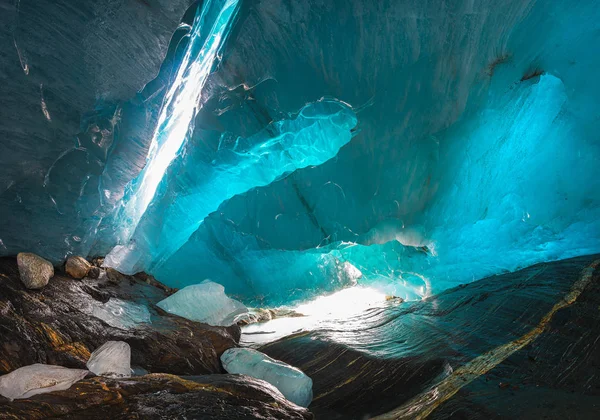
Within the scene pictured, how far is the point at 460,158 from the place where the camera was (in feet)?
19.3

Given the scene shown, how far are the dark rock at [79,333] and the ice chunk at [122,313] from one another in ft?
0.23

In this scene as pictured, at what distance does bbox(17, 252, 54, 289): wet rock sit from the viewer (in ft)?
11.9

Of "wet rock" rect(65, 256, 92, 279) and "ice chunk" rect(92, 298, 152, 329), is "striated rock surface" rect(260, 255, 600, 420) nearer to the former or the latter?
"ice chunk" rect(92, 298, 152, 329)

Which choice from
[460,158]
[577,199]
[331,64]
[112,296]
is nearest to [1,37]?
[112,296]

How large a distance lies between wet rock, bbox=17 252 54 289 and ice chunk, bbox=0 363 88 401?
140 cm

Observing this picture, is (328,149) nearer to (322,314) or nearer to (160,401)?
(322,314)

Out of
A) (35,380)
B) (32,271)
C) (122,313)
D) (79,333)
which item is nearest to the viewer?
(35,380)

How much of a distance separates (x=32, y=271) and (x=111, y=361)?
1433 millimetres

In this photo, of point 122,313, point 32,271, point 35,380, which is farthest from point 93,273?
point 35,380

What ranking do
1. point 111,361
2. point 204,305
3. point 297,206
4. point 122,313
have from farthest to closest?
point 297,206
point 204,305
point 122,313
point 111,361

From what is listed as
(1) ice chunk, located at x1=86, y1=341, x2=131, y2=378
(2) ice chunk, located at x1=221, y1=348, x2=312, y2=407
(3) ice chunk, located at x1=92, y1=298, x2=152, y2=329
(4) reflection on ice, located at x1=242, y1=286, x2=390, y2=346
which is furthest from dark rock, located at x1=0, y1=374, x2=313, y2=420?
(4) reflection on ice, located at x1=242, y1=286, x2=390, y2=346

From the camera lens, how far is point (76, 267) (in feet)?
15.0

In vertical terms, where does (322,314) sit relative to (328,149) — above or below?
below

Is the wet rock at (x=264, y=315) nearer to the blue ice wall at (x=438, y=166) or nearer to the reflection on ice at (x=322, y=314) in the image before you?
the reflection on ice at (x=322, y=314)
